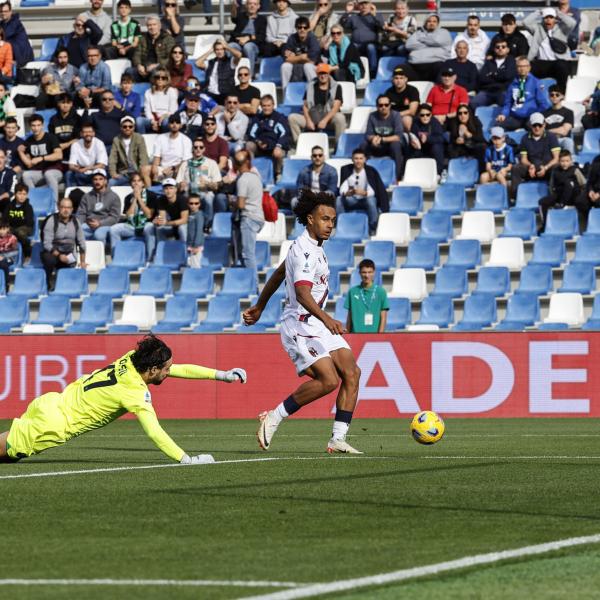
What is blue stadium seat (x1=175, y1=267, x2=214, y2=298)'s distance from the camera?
25938mm

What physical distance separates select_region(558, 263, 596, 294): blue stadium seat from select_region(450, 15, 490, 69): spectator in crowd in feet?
19.9

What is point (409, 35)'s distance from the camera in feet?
97.1

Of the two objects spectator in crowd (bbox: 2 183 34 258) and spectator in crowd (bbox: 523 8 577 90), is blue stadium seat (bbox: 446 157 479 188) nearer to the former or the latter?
spectator in crowd (bbox: 523 8 577 90)

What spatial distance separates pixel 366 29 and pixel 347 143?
3080 millimetres

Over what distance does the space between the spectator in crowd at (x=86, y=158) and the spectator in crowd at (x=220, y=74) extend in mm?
2608

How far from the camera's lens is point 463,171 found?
26.9m

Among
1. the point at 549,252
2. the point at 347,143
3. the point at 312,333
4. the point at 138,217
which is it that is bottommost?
the point at 138,217

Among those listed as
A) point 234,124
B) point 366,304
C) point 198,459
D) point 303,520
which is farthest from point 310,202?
point 234,124

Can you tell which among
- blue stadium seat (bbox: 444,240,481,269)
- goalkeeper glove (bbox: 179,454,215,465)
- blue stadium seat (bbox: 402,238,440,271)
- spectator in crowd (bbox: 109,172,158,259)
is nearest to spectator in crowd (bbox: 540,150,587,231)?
blue stadium seat (bbox: 444,240,481,269)

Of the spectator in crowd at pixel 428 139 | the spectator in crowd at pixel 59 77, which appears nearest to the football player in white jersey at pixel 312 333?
the spectator in crowd at pixel 428 139

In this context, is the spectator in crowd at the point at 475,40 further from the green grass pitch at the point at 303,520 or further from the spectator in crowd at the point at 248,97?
the green grass pitch at the point at 303,520

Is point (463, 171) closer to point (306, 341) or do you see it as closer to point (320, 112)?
point (320, 112)

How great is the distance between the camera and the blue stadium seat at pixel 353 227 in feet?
85.9

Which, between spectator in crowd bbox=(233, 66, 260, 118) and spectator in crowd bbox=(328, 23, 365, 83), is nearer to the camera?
spectator in crowd bbox=(233, 66, 260, 118)
